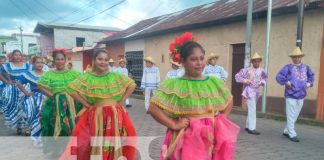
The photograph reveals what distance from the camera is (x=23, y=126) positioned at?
293 inches

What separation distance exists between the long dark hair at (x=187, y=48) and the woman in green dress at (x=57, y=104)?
2874mm

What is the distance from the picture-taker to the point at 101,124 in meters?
3.84

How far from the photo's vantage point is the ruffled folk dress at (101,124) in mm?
3832

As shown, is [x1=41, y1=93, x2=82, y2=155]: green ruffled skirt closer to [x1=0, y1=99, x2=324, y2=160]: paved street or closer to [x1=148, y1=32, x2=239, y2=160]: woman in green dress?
[x1=0, y1=99, x2=324, y2=160]: paved street

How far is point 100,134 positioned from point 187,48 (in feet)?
5.56

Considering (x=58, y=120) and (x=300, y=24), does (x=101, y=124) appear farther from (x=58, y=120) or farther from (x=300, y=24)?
(x=300, y=24)

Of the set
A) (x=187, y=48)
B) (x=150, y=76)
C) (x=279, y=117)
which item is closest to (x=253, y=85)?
(x=279, y=117)

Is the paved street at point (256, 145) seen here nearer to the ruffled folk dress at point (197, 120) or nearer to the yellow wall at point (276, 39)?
the yellow wall at point (276, 39)

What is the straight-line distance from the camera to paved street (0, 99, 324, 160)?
17.2 ft

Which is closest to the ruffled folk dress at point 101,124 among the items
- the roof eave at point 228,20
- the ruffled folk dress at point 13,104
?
the ruffled folk dress at point 13,104

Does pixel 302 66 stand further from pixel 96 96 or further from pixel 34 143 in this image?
pixel 34 143

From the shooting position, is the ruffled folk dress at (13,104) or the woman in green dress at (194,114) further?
the ruffled folk dress at (13,104)

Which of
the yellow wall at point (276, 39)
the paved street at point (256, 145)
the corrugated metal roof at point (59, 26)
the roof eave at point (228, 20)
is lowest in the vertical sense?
the paved street at point (256, 145)

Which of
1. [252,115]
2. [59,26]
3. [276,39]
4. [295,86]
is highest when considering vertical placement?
[59,26]
